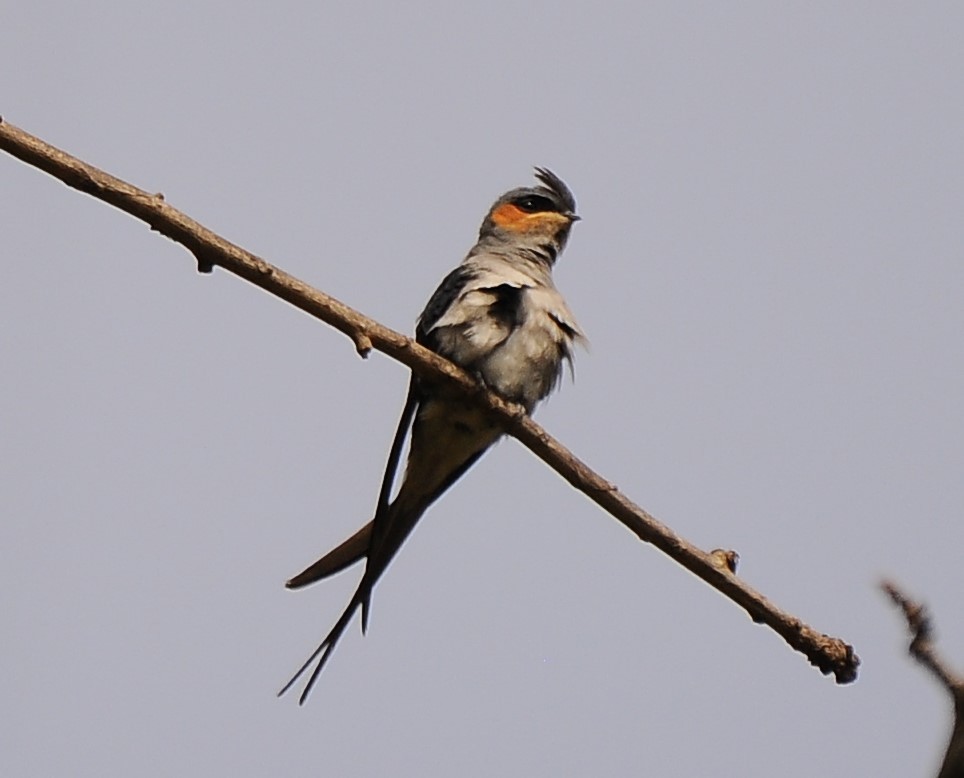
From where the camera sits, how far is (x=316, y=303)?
3.89m

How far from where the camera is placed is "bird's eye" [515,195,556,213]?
6398mm

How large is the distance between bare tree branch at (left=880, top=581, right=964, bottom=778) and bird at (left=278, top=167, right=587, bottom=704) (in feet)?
9.10

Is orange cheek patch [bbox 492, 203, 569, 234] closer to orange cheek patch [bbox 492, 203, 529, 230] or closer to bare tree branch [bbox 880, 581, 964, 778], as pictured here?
orange cheek patch [bbox 492, 203, 529, 230]

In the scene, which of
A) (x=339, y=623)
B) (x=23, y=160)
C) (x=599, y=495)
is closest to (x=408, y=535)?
(x=339, y=623)

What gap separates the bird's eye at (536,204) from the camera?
6398 millimetres

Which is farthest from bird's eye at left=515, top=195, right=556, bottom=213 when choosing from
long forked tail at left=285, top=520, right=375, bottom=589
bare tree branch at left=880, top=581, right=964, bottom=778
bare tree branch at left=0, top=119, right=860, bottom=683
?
bare tree branch at left=880, top=581, right=964, bottom=778

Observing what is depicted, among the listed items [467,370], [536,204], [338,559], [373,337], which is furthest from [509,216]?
[373,337]

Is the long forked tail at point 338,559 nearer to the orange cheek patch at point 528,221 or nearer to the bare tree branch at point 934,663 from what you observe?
the orange cheek patch at point 528,221

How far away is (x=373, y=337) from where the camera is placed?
13.0 feet

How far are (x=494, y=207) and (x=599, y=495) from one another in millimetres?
2802

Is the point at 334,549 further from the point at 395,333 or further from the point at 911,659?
the point at 911,659

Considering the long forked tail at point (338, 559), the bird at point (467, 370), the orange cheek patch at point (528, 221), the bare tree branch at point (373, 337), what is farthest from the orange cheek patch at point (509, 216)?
the bare tree branch at point (373, 337)

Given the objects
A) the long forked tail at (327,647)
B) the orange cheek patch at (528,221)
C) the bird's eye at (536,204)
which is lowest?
the long forked tail at (327,647)

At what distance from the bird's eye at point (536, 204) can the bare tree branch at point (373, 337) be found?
2.21 metres
